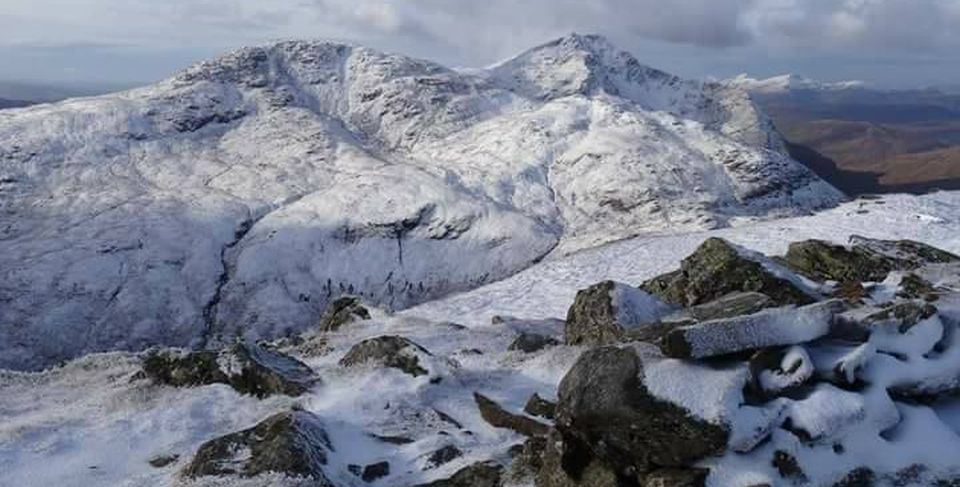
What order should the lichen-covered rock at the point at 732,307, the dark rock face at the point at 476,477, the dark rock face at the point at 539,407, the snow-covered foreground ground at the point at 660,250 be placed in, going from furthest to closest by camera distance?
the snow-covered foreground ground at the point at 660,250 → the dark rock face at the point at 539,407 → the lichen-covered rock at the point at 732,307 → the dark rock face at the point at 476,477

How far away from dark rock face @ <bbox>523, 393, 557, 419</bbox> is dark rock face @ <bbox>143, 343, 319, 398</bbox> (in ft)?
19.3

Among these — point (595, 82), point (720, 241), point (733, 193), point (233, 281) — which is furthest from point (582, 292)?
point (595, 82)

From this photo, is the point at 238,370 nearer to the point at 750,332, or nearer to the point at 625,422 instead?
the point at 625,422

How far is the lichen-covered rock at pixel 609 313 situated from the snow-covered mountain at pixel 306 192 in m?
83.0

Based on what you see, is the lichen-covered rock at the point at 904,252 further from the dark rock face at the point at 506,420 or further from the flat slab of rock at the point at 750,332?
the dark rock face at the point at 506,420

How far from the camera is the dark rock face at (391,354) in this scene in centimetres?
1977

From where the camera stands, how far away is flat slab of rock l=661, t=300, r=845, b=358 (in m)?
13.2

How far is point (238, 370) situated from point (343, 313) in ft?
36.1

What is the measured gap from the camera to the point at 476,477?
14117 mm

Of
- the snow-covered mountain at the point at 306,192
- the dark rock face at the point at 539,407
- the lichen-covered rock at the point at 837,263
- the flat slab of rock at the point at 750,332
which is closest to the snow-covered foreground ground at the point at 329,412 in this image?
the dark rock face at the point at 539,407

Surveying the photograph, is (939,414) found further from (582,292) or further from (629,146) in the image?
(629,146)

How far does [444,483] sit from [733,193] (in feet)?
417

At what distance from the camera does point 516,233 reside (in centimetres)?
11744

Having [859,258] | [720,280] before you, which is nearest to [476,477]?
[720,280]
